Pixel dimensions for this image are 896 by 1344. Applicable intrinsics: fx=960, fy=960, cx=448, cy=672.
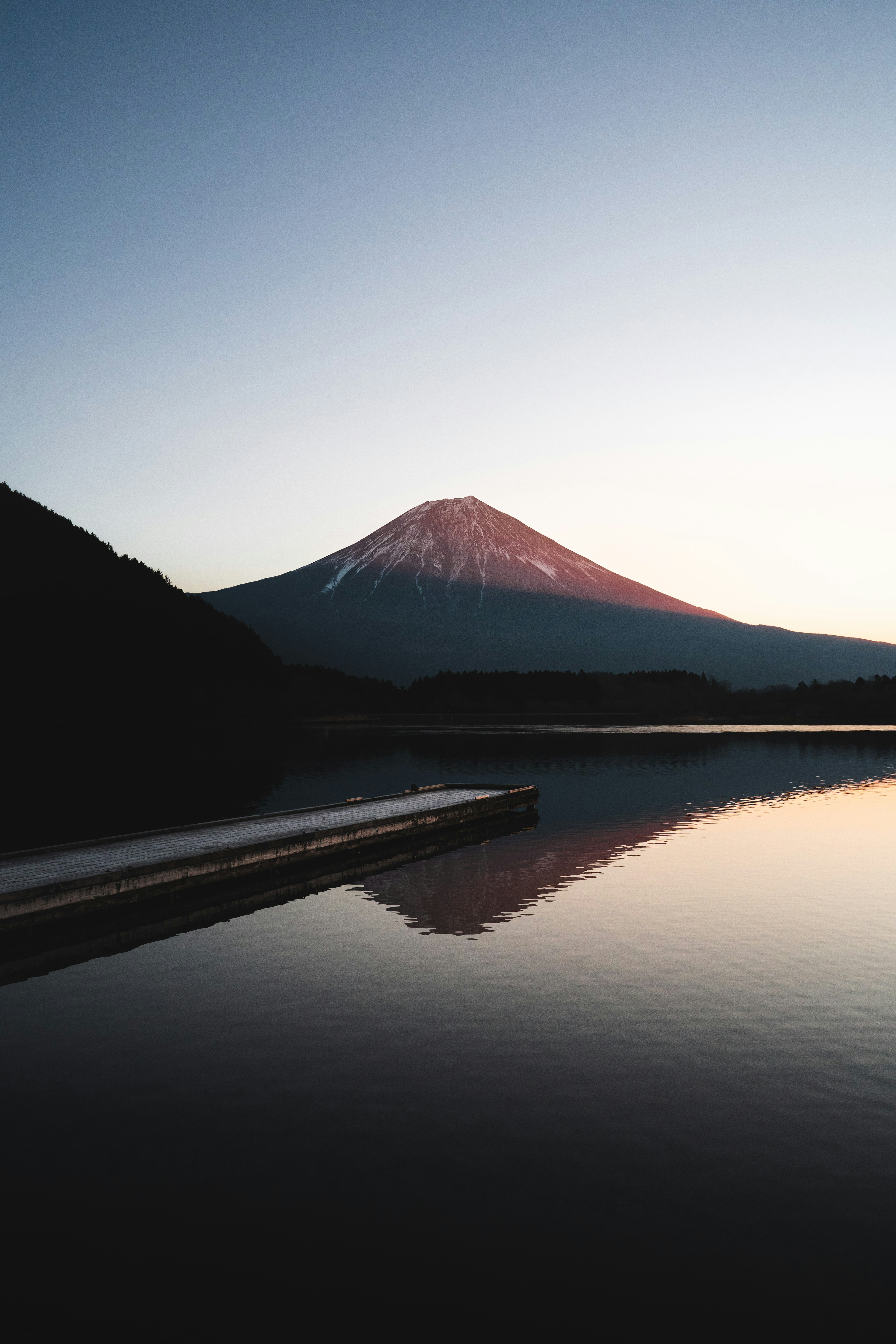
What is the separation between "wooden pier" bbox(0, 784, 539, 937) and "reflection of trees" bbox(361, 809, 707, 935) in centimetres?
185

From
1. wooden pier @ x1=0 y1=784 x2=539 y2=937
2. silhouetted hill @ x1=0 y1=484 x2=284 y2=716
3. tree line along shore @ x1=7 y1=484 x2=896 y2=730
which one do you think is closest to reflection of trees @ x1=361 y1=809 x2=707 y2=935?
wooden pier @ x1=0 y1=784 x2=539 y2=937

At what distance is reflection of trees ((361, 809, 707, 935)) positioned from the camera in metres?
18.2

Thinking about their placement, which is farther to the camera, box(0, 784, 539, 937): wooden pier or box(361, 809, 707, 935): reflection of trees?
box(361, 809, 707, 935): reflection of trees

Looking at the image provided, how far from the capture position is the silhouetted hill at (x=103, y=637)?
142 meters

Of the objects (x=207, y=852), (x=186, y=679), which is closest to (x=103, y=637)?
(x=186, y=679)

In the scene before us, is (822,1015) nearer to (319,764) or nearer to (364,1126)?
(364,1126)

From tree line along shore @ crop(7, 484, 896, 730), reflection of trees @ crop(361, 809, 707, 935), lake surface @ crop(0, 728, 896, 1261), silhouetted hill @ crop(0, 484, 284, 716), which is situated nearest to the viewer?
lake surface @ crop(0, 728, 896, 1261)

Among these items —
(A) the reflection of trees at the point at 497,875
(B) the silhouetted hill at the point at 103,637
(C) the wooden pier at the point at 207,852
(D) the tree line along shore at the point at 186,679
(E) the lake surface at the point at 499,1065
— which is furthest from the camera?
(D) the tree line along shore at the point at 186,679

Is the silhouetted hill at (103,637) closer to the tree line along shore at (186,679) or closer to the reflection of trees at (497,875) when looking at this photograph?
the tree line along shore at (186,679)

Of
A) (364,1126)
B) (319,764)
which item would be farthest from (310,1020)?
(319,764)

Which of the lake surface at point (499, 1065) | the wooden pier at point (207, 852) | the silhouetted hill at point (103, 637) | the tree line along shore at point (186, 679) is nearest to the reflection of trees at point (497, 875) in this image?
the lake surface at point (499, 1065)

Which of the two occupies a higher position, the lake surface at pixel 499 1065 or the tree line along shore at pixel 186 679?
the tree line along shore at pixel 186 679

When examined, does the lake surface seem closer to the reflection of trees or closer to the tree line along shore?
the reflection of trees

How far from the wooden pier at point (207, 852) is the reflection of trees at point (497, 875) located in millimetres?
1847
